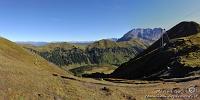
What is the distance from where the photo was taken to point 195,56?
106125mm

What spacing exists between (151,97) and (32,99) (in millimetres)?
16064

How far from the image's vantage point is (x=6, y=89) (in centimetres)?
2970

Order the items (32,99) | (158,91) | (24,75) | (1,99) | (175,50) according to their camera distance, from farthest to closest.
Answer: (175,50), (158,91), (24,75), (32,99), (1,99)

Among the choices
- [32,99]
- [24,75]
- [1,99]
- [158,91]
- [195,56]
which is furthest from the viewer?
[195,56]

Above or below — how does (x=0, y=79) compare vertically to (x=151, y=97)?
above

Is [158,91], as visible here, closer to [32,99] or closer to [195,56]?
[32,99]

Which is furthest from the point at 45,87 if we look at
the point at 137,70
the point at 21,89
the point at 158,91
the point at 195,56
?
the point at 137,70

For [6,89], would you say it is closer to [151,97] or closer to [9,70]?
[9,70]

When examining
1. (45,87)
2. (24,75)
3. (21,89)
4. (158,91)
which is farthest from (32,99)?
(158,91)

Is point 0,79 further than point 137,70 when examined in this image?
No

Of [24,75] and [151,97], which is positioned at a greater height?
[24,75]

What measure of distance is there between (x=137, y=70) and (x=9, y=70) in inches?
3790

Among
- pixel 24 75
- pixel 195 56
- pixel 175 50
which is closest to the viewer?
pixel 24 75

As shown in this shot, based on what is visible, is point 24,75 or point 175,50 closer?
point 24,75
